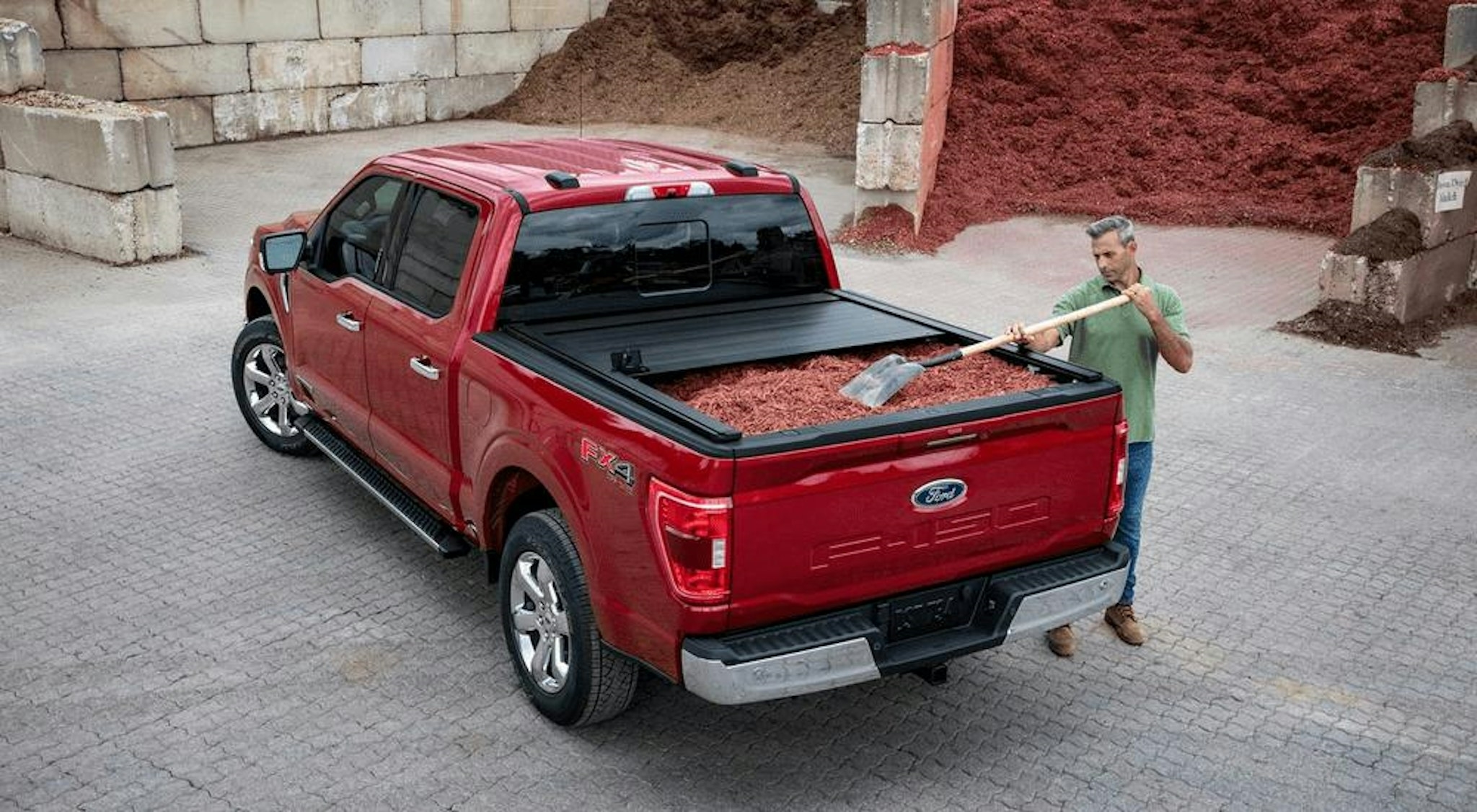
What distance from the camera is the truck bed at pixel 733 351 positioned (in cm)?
475

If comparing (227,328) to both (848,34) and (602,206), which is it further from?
(848,34)

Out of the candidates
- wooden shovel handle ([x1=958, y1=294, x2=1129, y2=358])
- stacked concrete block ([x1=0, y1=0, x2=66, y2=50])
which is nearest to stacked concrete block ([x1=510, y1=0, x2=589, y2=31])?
stacked concrete block ([x1=0, y1=0, x2=66, y2=50])

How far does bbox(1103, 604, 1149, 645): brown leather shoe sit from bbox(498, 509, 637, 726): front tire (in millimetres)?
2357

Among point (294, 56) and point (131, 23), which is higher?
point (131, 23)

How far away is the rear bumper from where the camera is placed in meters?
4.70

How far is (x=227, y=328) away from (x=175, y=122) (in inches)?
339

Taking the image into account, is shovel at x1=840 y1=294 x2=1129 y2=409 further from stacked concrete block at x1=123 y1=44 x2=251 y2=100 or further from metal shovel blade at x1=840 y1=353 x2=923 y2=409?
stacked concrete block at x1=123 y1=44 x2=251 y2=100

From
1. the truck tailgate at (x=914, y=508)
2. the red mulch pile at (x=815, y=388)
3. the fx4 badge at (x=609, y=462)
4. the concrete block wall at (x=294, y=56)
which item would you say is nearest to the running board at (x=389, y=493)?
the red mulch pile at (x=815, y=388)

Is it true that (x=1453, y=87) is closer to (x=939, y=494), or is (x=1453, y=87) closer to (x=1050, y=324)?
(x=1050, y=324)

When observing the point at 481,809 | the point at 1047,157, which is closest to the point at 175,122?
the point at 1047,157

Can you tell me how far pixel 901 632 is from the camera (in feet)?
16.6

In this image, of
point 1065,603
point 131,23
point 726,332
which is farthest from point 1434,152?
point 131,23

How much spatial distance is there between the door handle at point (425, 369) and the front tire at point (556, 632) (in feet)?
2.97

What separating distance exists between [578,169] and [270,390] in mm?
2841
